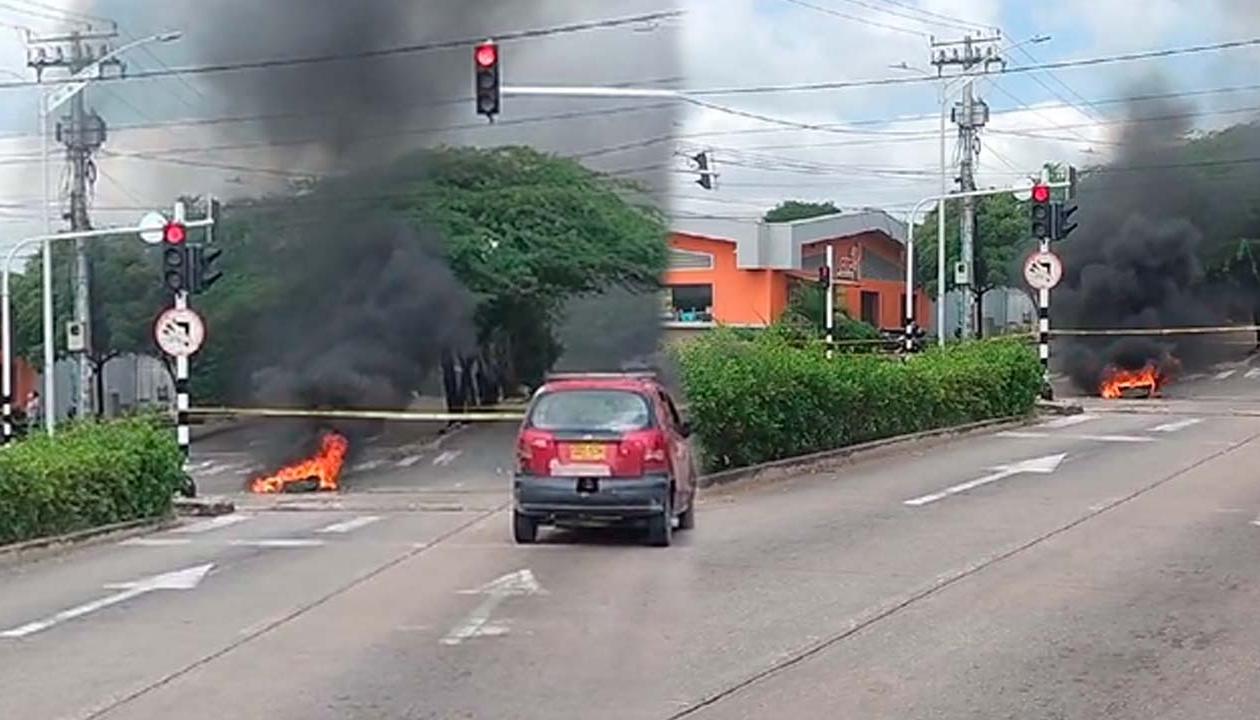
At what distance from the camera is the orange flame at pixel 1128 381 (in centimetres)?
3969

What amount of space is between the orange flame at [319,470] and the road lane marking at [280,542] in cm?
1219

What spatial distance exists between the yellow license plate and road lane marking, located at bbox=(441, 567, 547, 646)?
1.40m

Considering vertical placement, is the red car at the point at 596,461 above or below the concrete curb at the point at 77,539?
above

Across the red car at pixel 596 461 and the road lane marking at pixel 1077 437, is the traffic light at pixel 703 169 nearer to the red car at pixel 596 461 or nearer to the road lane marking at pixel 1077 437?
the road lane marking at pixel 1077 437

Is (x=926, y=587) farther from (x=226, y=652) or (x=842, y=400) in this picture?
(x=842, y=400)

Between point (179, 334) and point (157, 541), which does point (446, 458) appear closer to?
point (179, 334)

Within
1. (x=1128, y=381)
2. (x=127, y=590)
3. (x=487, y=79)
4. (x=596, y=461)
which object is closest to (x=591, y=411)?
(x=596, y=461)

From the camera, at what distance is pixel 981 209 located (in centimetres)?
6078

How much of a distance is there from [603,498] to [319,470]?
17.5 meters

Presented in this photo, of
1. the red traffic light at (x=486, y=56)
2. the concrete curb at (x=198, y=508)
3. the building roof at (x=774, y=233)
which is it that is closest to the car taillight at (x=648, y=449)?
the concrete curb at (x=198, y=508)

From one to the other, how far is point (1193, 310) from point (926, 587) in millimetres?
36346

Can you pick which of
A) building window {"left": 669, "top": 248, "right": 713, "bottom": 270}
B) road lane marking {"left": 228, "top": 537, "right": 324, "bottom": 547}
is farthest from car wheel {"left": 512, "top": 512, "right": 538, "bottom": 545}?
building window {"left": 669, "top": 248, "right": 713, "bottom": 270}

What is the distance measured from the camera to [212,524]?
58.6 ft

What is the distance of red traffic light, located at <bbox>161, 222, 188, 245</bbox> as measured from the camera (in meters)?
21.8
